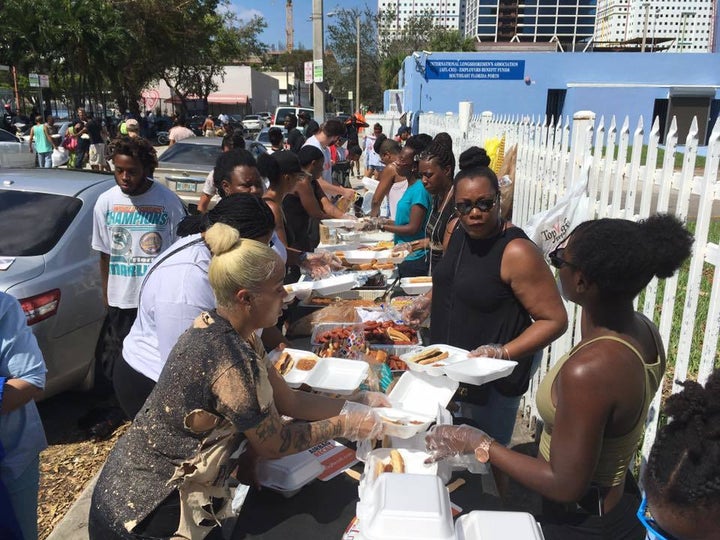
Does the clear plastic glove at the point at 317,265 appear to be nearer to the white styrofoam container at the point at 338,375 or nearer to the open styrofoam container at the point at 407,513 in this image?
the white styrofoam container at the point at 338,375

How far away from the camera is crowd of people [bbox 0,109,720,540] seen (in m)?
1.63

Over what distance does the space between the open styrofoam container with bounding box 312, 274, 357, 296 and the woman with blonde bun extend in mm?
2274

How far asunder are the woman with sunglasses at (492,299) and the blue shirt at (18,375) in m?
1.87

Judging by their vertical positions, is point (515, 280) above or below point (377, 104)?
below

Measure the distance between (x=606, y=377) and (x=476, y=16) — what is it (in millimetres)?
144377

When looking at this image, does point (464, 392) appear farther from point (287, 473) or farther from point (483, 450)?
point (287, 473)

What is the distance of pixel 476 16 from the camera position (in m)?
131

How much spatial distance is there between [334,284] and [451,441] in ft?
7.78

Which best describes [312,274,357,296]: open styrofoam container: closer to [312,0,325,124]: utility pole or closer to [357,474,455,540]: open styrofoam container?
[357,474,455,540]: open styrofoam container

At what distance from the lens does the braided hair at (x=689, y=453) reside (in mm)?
1190

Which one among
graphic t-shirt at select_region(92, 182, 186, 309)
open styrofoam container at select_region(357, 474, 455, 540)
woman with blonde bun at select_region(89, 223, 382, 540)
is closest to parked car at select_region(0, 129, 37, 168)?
graphic t-shirt at select_region(92, 182, 186, 309)

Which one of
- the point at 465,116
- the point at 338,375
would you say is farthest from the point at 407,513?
the point at 465,116

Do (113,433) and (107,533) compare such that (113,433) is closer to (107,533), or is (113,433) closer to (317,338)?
(317,338)

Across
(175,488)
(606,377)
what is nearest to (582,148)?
(606,377)
